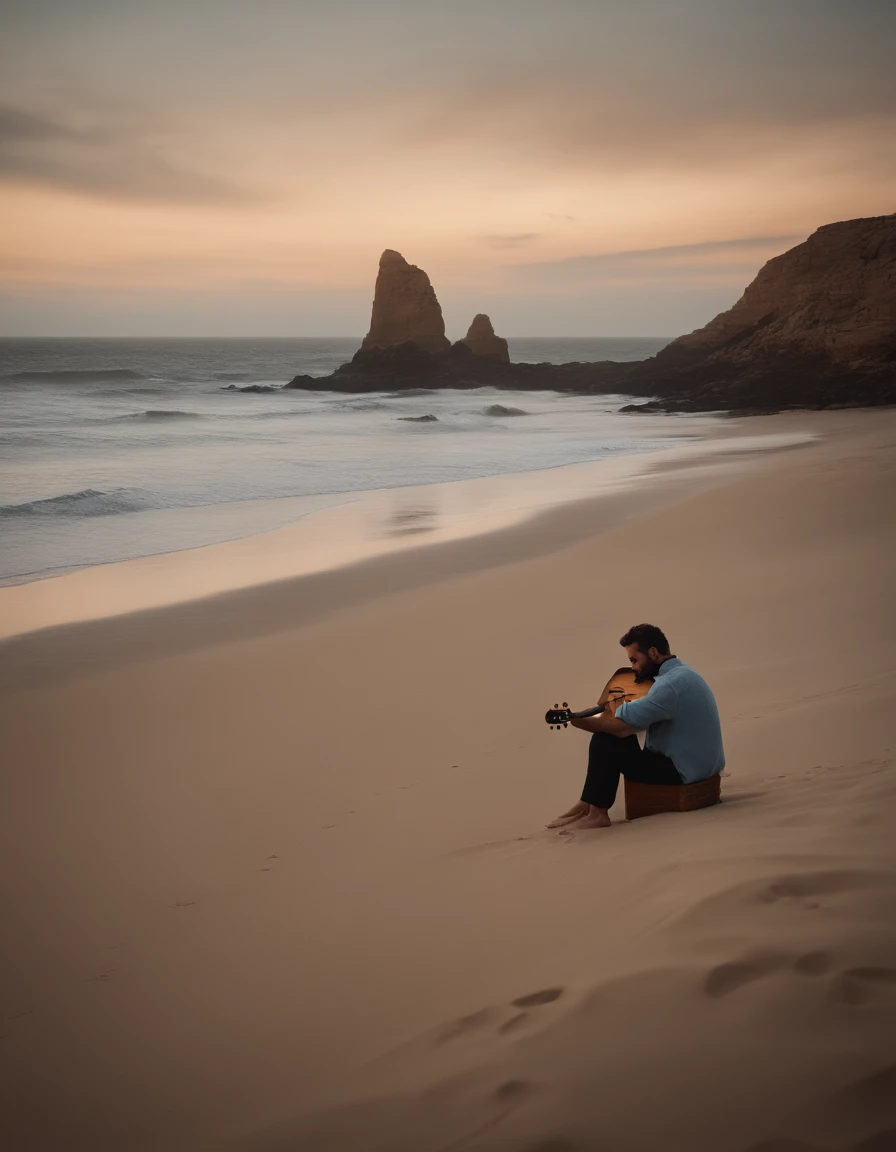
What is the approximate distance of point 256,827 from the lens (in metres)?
5.27

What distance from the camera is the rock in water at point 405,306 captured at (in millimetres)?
71125

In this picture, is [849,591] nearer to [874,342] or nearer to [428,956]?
[428,956]

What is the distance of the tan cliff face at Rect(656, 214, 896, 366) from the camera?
40.9 metres

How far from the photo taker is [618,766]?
4715 millimetres

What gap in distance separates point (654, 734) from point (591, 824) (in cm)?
57

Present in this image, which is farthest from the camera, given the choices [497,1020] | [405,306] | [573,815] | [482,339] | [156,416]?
[482,339]

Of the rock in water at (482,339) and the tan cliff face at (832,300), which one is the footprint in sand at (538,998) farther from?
the rock in water at (482,339)

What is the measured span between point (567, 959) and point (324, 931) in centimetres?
131

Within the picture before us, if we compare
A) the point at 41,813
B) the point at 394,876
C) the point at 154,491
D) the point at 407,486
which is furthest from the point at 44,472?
the point at 394,876

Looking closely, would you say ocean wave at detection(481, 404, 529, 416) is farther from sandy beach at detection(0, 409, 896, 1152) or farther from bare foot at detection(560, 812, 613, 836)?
bare foot at detection(560, 812, 613, 836)

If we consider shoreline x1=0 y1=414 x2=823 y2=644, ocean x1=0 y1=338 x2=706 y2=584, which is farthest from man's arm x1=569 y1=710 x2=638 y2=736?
ocean x1=0 y1=338 x2=706 y2=584

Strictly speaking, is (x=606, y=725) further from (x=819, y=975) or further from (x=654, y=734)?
(x=819, y=975)

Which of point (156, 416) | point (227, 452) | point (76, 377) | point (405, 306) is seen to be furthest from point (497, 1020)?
point (76, 377)

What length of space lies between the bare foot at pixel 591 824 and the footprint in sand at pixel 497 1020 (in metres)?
1.74
